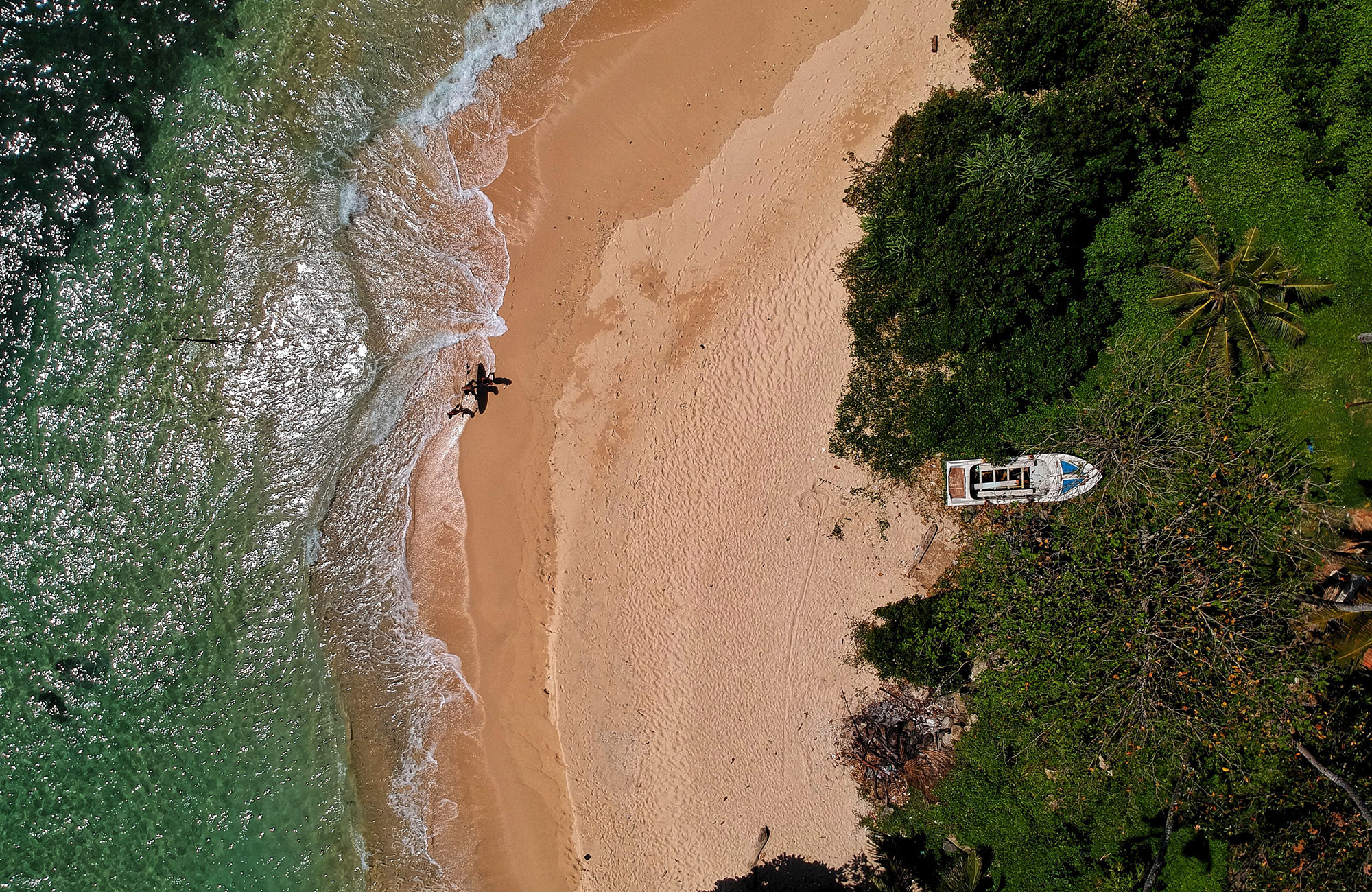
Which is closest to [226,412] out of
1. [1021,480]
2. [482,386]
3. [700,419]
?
[482,386]

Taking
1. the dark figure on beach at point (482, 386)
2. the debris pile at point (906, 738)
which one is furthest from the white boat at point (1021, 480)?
the dark figure on beach at point (482, 386)

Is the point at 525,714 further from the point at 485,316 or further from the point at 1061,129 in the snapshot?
the point at 1061,129

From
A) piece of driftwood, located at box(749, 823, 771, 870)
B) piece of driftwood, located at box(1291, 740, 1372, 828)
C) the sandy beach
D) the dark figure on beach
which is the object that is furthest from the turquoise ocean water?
piece of driftwood, located at box(1291, 740, 1372, 828)

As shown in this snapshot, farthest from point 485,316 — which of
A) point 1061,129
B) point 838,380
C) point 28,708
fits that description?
point 28,708

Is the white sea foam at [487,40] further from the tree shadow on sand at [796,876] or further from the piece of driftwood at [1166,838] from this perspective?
the piece of driftwood at [1166,838]

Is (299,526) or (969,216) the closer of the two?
(969,216)

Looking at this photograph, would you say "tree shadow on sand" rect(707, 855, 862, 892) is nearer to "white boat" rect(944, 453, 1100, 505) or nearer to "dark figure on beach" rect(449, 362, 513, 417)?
"white boat" rect(944, 453, 1100, 505)
